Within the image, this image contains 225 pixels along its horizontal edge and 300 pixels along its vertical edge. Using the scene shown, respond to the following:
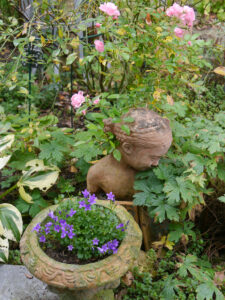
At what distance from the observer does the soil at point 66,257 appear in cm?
168

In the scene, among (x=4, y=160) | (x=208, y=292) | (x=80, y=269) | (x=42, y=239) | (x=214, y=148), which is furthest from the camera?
Result: (x=4, y=160)

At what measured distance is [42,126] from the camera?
2.78 metres

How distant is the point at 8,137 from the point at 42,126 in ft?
1.21

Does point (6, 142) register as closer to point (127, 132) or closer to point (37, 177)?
point (37, 177)

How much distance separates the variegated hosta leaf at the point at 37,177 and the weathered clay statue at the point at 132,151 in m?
0.31

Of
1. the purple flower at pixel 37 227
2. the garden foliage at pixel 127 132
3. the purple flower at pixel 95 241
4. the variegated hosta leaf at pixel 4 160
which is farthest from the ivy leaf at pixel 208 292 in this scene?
the variegated hosta leaf at pixel 4 160

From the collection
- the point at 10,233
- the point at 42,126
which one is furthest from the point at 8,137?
the point at 10,233

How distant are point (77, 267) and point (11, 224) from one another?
32.0 inches

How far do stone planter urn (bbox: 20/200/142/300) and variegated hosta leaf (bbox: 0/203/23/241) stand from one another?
44 centimetres

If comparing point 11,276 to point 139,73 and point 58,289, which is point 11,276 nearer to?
point 58,289

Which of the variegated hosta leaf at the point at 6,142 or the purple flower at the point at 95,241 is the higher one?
the purple flower at the point at 95,241

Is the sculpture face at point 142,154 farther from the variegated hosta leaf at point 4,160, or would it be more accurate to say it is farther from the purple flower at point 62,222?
the variegated hosta leaf at point 4,160

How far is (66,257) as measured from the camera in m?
1.71

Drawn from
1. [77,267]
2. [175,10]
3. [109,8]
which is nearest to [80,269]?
[77,267]
